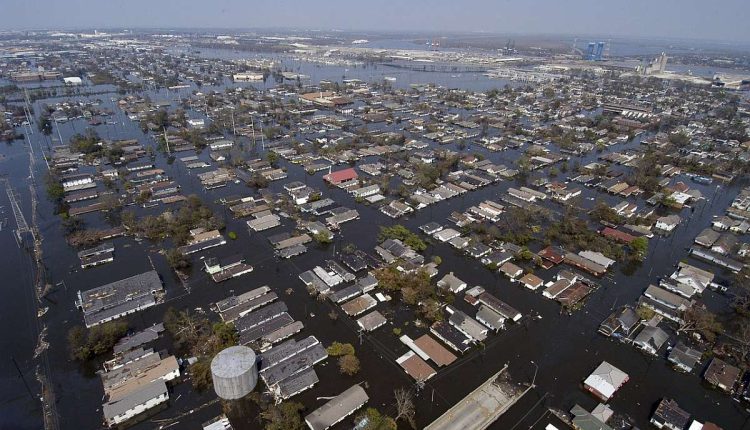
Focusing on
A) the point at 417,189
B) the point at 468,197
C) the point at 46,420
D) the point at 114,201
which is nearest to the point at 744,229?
the point at 468,197

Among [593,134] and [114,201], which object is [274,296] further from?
[593,134]

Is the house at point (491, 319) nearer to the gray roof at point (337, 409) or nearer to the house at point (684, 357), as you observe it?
the gray roof at point (337, 409)

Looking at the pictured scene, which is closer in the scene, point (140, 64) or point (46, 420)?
point (46, 420)

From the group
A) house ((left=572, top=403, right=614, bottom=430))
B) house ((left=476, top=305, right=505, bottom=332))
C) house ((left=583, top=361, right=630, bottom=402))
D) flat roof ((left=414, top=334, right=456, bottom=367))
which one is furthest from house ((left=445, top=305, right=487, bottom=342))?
house ((left=572, top=403, right=614, bottom=430))

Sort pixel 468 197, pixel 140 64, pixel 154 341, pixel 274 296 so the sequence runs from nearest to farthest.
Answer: pixel 154 341 < pixel 274 296 < pixel 468 197 < pixel 140 64

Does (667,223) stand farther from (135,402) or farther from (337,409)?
(135,402)

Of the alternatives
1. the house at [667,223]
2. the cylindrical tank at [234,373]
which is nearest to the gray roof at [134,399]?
the cylindrical tank at [234,373]
